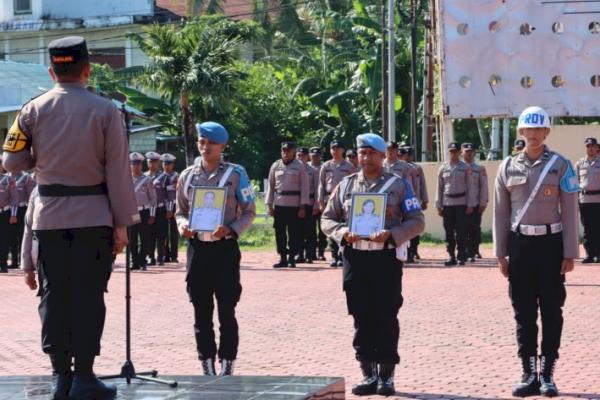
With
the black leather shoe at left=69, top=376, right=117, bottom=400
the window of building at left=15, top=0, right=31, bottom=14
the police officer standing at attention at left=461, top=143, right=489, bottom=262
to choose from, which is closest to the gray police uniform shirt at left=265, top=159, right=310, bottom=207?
the police officer standing at attention at left=461, top=143, right=489, bottom=262

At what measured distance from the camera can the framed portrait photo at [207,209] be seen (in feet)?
30.5

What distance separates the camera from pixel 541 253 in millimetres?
9023

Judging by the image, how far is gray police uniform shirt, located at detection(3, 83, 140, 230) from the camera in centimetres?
680

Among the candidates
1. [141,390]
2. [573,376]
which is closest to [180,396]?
[141,390]

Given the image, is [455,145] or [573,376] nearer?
[573,376]

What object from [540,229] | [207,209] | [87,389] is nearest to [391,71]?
[207,209]

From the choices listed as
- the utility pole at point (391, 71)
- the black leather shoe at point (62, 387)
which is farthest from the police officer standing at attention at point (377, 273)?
the utility pole at point (391, 71)

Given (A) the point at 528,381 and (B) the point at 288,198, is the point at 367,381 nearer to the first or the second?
(A) the point at 528,381

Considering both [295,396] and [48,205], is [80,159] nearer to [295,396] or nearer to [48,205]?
[48,205]

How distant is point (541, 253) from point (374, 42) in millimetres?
35195

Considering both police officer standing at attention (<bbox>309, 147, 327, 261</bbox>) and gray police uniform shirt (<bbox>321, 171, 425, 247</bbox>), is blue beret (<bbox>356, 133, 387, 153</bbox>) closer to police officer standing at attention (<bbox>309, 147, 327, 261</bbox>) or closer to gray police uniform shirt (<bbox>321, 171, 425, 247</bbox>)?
gray police uniform shirt (<bbox>321, 171, 425, 247</bbox>)

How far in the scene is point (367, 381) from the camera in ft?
30.3

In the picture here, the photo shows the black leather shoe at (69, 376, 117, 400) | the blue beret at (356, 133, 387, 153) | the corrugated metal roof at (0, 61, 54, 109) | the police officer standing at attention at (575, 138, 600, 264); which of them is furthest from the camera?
the corrugated metal roof at (0, 61, 54, 109)

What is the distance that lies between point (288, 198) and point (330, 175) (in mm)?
1058
